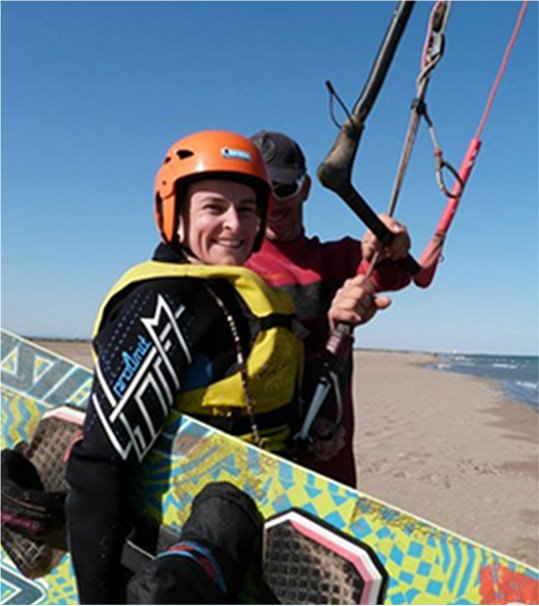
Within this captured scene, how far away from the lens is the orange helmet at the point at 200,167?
2.30 metres

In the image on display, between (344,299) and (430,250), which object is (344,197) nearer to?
(344,299)

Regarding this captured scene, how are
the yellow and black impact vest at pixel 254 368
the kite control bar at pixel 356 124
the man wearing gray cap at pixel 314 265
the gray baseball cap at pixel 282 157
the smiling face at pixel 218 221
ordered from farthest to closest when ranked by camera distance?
the gray baseball cap at pixel 282 157 → the man wearing gray cap at pixel 314 265 → the kite control bar at pixel 356 124 → the smiling face at pixel 218 221 → the yellow and black impact vest at pixel 254 368

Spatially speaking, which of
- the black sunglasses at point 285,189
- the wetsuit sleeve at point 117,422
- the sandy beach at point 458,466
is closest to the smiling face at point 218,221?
the wetsuit sleeve at point 117,422

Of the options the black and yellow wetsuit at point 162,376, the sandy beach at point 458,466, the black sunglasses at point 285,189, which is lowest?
the sandy beach at point 458,466

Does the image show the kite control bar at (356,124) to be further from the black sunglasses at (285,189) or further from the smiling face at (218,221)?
the black sunglasses at (285,189)

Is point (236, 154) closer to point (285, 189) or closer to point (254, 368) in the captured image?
point (254, 368)

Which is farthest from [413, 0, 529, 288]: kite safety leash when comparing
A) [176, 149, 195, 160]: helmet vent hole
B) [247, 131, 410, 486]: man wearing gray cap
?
[176, 149, 195, 160]: helmet vent hole

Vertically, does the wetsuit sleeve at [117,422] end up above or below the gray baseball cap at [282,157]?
below

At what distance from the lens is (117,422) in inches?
74.3

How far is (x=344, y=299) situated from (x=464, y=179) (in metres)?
1.08

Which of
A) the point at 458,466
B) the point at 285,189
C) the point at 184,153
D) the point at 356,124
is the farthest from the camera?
the point at 458,466

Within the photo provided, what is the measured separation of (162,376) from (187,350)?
105 mm

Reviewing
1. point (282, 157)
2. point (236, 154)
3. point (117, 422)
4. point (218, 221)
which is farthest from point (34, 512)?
Result: point (282, 157)

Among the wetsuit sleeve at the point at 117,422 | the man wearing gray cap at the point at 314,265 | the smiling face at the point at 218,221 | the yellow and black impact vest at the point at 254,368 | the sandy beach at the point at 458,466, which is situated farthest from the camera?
the sandy beach at the point at 458,466
